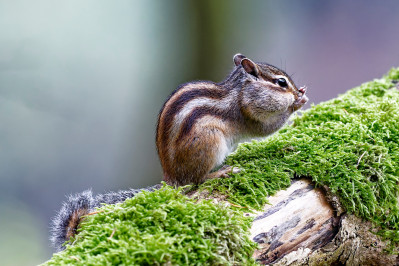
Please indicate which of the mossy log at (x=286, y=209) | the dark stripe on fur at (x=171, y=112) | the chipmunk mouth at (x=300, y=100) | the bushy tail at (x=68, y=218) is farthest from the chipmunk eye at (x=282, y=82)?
the bushy tail at (x=68, y=218)

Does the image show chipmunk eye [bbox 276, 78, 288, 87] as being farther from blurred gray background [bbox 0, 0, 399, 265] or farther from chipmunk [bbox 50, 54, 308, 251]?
blurred gray background [bbox 0, 0, 399, 265]

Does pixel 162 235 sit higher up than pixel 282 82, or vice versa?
pixel 282 82

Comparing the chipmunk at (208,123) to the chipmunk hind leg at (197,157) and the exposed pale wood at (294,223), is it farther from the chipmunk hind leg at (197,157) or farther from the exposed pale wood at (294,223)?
the exposed pale wood at (294,223)

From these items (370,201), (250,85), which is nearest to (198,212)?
(370,201)

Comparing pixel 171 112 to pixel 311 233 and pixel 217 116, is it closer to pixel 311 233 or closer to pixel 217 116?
pixel 217 116

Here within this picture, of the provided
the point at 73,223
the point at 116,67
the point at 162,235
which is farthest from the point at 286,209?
the point at 116,67

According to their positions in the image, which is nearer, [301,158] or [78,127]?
[301,158]

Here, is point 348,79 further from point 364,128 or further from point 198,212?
point 198,212
